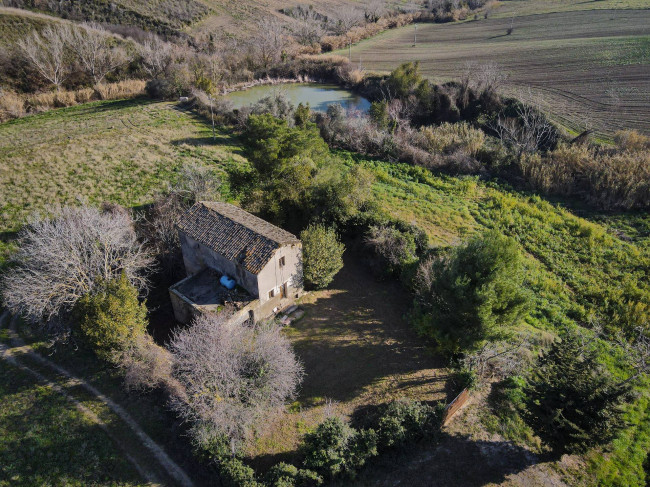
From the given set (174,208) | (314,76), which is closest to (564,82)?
(314,76)

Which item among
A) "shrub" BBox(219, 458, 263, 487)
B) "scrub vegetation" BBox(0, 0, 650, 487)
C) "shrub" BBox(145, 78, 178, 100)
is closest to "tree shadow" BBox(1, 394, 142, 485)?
"scrub vegetation" BBox(0, 0, 650, 487)

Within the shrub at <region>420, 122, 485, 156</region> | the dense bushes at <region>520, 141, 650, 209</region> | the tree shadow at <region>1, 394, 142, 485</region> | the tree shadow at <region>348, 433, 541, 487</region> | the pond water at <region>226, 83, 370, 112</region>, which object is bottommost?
the tree shadow at <region>348, 433, 541, 487</region>

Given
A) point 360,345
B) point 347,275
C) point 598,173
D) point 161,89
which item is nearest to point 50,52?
point 161,89

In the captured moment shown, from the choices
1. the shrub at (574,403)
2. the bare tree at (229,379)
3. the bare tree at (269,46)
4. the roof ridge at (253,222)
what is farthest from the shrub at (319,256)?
the bare tree at (269,46)

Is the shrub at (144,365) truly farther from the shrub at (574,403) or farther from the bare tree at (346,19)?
the bare tree at (346,19)

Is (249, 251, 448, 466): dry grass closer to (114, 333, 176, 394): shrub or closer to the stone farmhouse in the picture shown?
the stone farmhouse

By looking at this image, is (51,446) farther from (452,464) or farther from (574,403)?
(574,403)
